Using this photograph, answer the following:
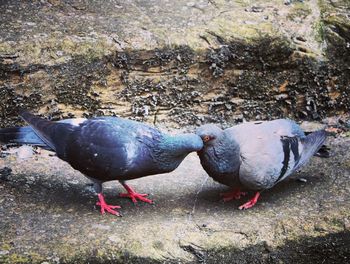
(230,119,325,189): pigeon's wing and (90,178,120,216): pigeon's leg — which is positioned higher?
(230,119,325,189): pigeon's wing

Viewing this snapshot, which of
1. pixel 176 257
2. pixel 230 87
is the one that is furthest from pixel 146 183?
pixel 230 87

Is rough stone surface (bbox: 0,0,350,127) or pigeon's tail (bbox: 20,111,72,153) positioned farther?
rough stone surface (bbox: 0,0,350,127)

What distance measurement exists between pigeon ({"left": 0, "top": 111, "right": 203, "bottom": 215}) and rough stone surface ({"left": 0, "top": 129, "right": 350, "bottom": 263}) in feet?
0.94

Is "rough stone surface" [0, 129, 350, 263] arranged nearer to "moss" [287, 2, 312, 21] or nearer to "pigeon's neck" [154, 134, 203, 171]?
"pigeon's neck" [154, 134, 203, 171]

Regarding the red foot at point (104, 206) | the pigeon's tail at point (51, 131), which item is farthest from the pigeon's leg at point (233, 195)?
the pigeon's tail at point (51, 131)

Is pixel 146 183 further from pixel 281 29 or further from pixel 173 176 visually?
pixel 281 29

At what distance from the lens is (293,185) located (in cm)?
433

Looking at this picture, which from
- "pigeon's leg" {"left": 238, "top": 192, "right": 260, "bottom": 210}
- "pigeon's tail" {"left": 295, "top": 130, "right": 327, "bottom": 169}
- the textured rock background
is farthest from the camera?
"pigeon's tail" {"left": 295, "top": 130, "right": 327, "bottom": 169}

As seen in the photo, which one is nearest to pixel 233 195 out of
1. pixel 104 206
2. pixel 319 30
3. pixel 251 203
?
pixel 251 203

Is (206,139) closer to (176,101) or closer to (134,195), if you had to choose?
(134,195)

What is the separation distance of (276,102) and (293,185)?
1.08 meters

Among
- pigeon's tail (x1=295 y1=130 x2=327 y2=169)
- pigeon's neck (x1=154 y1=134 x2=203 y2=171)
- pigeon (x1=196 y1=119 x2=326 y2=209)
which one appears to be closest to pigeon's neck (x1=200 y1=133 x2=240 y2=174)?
pigeon (x1=196 y1=119 x2=326 y2=209)

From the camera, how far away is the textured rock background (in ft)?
12.0

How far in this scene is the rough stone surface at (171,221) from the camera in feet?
11.6
